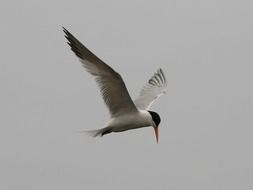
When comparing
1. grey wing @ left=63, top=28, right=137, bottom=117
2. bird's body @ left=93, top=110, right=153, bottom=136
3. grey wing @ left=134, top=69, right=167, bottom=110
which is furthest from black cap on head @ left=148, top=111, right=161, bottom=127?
grey wing @ left=134, top=69, right=167, bottom=110

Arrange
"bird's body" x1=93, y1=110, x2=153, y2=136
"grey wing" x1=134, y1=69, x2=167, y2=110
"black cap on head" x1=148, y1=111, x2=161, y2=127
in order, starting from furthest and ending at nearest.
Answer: "grey wing" x1=134, y1=69, x2=167, y2=110 < "black cap on head" x1=148, y1=111, x2=161, y2=127 < "bird's body" x1=93, y1=110, x2=153, y2=136

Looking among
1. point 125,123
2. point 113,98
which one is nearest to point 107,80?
point 113,98

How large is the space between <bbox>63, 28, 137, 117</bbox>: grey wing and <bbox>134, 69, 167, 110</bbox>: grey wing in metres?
1.87

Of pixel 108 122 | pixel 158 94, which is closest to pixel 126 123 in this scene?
pixel 108 122

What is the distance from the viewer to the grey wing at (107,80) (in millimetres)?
10555

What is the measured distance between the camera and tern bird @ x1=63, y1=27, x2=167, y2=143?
1063 centimetres

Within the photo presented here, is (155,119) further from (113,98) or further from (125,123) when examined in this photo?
(113,98)

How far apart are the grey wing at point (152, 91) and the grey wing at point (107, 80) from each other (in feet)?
6.12

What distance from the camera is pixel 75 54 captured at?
35.1 ft

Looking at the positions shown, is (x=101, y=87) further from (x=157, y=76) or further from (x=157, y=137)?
(x=157, y=76)

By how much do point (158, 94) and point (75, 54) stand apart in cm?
429

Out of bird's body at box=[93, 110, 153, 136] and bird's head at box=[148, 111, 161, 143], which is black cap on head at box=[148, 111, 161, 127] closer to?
bird's head at box=[148, 111, 161, 143]

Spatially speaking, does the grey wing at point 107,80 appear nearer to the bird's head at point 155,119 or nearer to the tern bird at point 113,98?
the tern bird at point 113,98

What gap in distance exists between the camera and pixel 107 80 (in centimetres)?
1112
